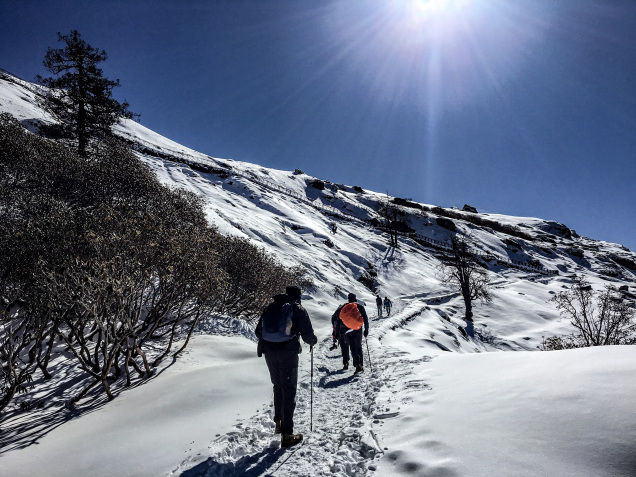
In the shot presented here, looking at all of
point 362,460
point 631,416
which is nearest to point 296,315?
point 362,460

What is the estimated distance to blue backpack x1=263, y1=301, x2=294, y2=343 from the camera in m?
4.36

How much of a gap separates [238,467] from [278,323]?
1814 millimetres

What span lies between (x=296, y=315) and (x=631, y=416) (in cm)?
381

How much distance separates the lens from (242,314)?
1619cm

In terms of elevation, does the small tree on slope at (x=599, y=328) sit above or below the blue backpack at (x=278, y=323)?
below

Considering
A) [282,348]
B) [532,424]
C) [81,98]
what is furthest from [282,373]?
[81,98]

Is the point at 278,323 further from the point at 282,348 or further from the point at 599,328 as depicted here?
the point at 599,328

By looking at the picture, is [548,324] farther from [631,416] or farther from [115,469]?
[115,469]

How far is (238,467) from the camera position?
3.57 m

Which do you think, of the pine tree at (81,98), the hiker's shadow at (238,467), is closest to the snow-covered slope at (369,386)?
the hiker's shadow at (238,467)

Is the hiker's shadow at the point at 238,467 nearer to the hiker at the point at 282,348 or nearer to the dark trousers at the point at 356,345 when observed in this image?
the hiker at the point at 282,348

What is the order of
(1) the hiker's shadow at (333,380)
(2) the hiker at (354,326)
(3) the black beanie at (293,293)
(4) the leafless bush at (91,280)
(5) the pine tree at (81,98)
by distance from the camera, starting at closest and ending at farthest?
1. (3) the black beanie at (293,293)
2. (4) the leafless bush at (91,280)
3. (1) the hiker's shadow at (333,380)
4. (2) the hiker at (354,326)
5. (5) the pine tree at (81,98)

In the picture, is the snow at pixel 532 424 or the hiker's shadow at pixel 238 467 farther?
the hiker's shadow at pixel 238 467

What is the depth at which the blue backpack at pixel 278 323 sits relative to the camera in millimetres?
4359
